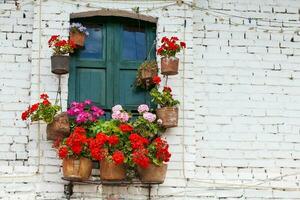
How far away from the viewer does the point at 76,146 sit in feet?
22.0

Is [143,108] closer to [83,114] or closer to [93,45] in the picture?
[83,114]

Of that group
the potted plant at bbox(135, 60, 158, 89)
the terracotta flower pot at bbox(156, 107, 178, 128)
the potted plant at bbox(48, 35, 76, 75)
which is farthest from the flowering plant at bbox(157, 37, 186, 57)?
the potted plant at bbox(48, 35, 76, 75)

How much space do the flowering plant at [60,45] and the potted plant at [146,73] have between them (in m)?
0.78

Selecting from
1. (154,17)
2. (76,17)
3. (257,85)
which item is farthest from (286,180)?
(76,17)

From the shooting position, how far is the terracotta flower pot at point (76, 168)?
673 centimetres

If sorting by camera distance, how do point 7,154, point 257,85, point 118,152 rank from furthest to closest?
1. point 257,85
2. point 7,154
3. point 118,152

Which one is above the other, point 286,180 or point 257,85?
point 257,85

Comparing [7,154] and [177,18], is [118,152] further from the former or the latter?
[177,18]

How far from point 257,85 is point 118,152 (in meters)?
1.94

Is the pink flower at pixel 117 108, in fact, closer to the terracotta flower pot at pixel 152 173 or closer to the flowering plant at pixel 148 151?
the flowering plant at pixel 148 151

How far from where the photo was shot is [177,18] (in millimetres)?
7559

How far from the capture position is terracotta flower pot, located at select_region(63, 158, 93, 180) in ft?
22.1

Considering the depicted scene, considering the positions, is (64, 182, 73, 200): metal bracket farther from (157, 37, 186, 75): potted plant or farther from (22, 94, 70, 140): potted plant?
(157, 37, 186, 75): potted plant

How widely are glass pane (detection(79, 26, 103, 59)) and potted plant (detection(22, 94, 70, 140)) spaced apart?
0.84 meters
